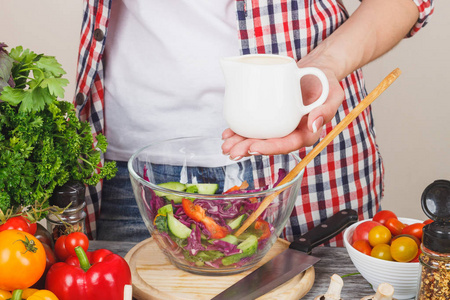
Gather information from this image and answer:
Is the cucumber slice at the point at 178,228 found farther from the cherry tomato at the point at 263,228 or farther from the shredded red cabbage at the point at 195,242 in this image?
the cherry tomato at the point at 263,228

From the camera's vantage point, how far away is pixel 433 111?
7.80 feet

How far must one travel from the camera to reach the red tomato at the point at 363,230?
1.08 m

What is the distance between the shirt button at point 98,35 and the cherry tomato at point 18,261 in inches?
22.6

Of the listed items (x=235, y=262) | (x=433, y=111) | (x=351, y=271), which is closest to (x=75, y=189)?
(x=235, y=262)

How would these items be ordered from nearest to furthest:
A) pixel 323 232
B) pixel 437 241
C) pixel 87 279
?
pixel 437 241 < pixel 87 279 < pixel 323 232

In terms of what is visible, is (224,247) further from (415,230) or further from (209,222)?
(415,230)

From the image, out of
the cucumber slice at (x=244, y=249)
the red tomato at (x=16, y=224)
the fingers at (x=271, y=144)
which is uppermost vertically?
the fingers at (x=271, y=144)

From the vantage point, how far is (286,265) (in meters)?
1.08

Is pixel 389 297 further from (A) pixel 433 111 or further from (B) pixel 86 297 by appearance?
(A) pixel 433 111

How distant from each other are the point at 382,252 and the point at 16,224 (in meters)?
0.63

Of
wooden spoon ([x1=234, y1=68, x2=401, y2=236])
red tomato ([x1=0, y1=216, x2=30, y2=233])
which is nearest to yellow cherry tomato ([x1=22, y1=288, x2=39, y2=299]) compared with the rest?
red tomato ([x1=0, y1=216, x2=30, y2=233])

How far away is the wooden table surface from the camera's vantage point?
1.05 metres

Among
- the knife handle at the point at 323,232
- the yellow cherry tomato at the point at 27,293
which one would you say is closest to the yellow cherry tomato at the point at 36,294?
the yellow cherry tomato at the point at 27,293

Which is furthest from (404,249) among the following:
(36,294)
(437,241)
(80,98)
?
(80,98)
